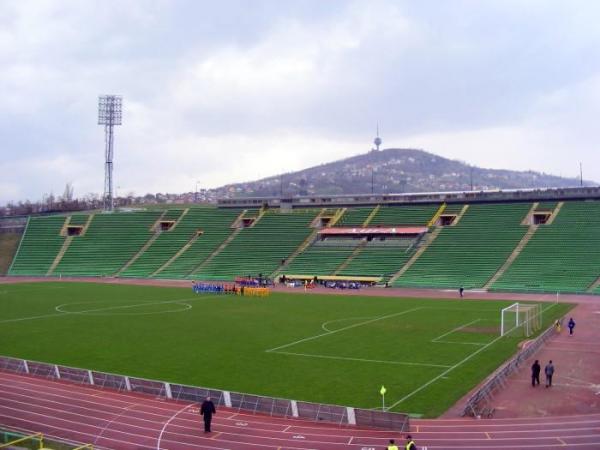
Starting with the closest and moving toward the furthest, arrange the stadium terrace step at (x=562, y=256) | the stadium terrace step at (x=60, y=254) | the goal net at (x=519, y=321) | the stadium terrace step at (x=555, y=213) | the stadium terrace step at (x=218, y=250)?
the goal net at (x=519, y=321) < the stadium terrace step at (x=562, y=256) < the stadium terrace step at (x=555, y=213) < the stadium terrace step at (x=218, y=250) < the stadium terrace step at (x=60, y=254)

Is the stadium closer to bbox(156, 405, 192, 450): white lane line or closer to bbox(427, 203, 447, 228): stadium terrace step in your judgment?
bbox(156, 405, 192, 450): white lane line

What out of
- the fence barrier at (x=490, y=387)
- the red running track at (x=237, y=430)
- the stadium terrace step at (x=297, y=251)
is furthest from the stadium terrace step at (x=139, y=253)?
the fence barrier at (x=490, y=387)

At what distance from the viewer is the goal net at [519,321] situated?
3247cm

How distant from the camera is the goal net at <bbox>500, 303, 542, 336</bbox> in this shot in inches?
1278

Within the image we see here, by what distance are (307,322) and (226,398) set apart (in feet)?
57.5

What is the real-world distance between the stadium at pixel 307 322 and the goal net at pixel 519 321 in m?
0.17

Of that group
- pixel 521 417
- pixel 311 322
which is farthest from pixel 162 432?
pixel 311 322

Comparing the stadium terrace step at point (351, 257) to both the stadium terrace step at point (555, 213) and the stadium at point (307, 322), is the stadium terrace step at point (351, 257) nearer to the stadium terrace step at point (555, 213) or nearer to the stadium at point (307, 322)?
the stadium at point (307, 322)

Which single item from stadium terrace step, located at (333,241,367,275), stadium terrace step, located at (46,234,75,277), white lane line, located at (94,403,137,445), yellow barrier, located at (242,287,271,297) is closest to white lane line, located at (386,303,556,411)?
white lane line, located at (94,403,137,445)

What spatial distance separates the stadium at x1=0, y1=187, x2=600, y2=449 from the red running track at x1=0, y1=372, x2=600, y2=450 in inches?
3.2

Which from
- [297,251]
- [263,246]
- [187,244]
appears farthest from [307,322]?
[187,244]

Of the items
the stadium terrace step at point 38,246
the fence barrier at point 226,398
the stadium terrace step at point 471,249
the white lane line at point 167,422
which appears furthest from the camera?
the stadium terrace step at point 38,246

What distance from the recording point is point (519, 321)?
1334 inches

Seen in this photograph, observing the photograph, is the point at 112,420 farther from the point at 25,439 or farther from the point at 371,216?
the point at 371,216
